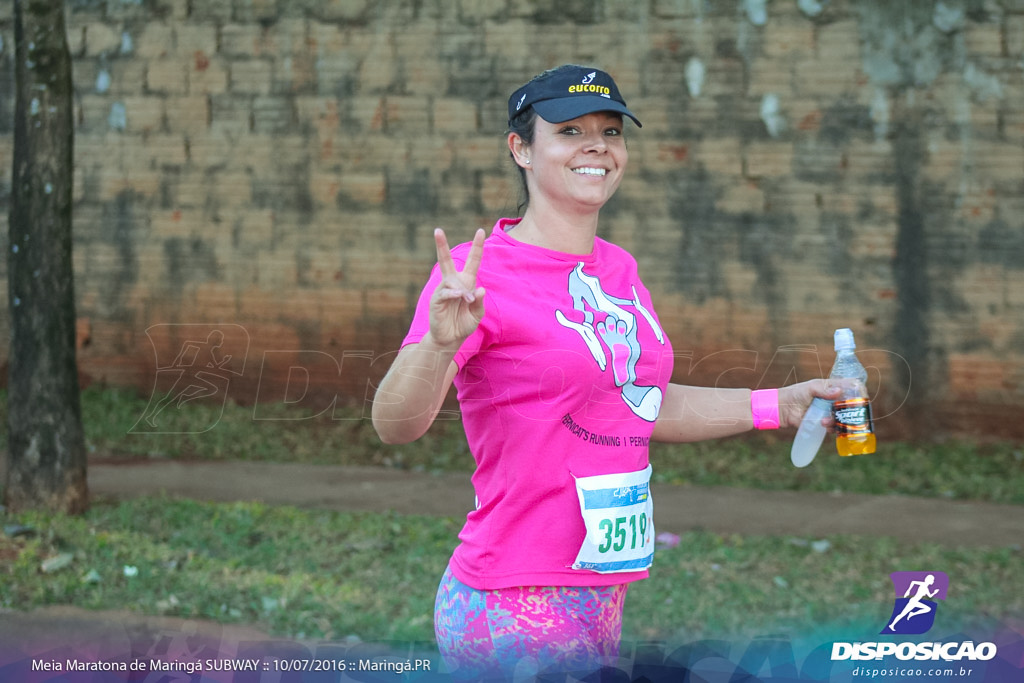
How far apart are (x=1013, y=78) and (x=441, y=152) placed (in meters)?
4.11

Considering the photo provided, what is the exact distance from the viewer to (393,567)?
17.1ft

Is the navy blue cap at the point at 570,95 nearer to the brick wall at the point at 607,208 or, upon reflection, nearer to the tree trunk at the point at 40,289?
the tree trunk at the point at 40,289

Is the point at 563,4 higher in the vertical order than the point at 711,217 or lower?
higher

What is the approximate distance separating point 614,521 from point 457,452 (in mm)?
5379

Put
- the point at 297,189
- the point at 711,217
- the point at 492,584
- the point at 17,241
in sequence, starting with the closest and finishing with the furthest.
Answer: the point at 492,584, the point at 17,241, the point at 711,217, the point at 297,189

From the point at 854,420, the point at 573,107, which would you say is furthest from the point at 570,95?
the point at 854,420

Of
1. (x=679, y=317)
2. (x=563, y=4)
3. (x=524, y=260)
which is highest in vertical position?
(x=563, y=4)

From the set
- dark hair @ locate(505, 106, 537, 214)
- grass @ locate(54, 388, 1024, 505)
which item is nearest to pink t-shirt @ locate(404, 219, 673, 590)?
Answer: dark hair @ locate(505, 106, 537, 214)

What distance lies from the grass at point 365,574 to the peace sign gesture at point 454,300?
267 cm

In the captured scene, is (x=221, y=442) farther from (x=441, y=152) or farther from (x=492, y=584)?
(x=492, y=584)

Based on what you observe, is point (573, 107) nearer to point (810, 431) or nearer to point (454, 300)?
point (454, 300)

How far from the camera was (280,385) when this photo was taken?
8.58 meters

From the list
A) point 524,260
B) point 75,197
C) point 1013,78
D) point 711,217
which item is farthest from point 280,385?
point 524,260

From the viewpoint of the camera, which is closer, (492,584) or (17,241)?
(492,584)
